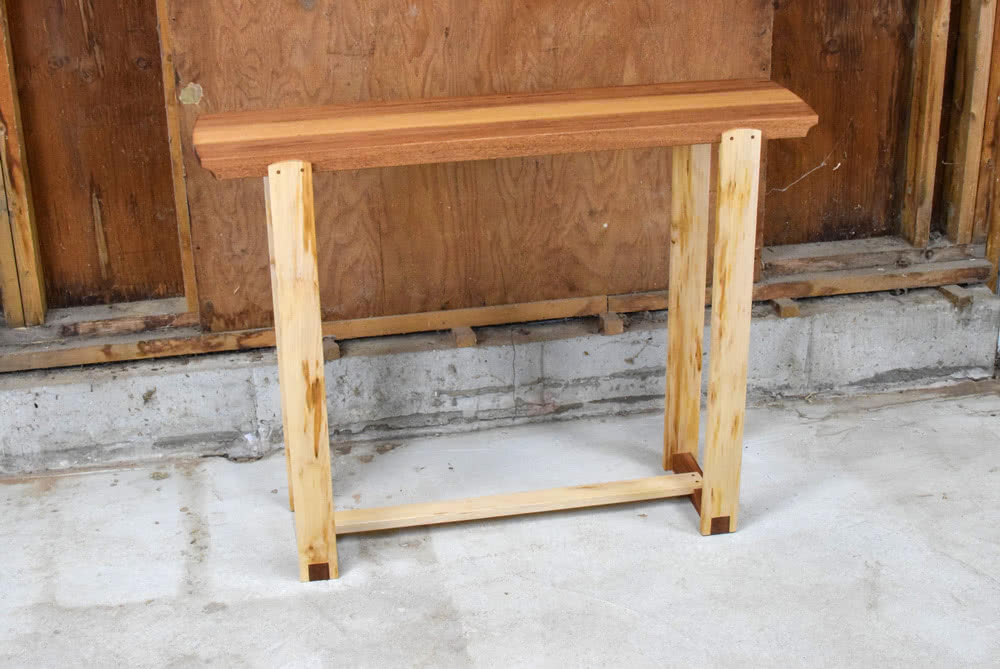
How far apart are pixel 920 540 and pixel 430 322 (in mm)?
1736

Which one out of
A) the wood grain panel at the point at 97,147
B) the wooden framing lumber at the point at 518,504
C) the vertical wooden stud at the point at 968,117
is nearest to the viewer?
the wooden framing lumber at the point at 518,504

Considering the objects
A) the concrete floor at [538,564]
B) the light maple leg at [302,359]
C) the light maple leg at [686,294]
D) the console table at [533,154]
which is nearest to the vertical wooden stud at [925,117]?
the concrete floor at [538,564]

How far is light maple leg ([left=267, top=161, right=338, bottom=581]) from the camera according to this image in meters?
2.87

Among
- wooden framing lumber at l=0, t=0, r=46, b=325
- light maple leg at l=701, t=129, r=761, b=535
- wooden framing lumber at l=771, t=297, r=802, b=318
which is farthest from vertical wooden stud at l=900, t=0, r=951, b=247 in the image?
wooden framing lumber at l=0, t=0, r=46, b=325

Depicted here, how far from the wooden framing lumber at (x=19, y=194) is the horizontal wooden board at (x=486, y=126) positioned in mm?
883

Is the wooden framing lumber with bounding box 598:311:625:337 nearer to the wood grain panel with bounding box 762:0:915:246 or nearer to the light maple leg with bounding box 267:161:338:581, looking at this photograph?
the wood grain panel with bounding box 762:0:915:246

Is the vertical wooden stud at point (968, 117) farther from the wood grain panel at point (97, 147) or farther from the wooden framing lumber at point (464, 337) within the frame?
the wood grain panel at point (97, 147)

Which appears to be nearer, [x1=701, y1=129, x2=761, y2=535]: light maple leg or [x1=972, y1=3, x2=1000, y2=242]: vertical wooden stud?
[x1=701, y1=129, x2=761, y2=535]: light maple leg

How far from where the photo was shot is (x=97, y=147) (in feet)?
12.7

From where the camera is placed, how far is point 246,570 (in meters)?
3.29

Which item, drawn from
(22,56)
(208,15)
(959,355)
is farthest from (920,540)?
(22,56)

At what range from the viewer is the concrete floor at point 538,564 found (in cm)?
294

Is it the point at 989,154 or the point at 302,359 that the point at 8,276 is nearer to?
the point at 302,359

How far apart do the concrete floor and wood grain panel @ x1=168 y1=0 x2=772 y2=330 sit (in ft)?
1.86
